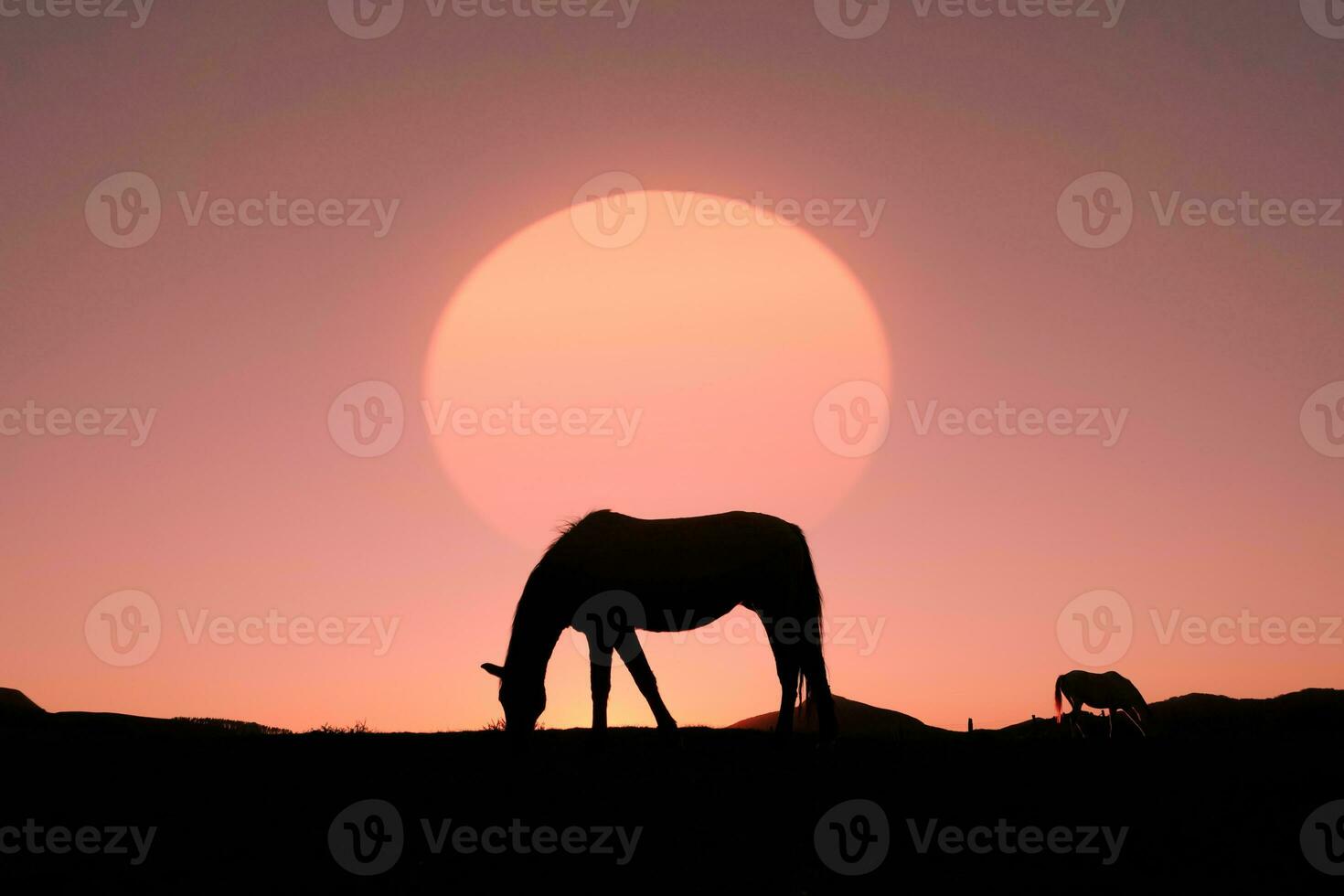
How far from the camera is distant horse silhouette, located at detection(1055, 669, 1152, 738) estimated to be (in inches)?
1378

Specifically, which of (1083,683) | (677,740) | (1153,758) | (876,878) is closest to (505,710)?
(677,740)

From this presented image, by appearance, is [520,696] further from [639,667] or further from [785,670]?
[785,670]

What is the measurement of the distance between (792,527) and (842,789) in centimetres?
624

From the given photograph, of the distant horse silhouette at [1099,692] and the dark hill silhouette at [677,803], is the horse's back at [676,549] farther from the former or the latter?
the distant horse silhouette at [1099,692]

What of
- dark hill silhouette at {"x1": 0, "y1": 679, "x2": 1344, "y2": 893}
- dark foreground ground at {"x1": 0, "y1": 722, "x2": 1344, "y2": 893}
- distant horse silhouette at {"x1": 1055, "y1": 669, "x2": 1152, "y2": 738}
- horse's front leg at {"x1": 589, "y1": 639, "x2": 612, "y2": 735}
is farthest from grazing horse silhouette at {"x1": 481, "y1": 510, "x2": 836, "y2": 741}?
distant horse silhouette at {"x1": 1055, "y1": 669, "x2": 1152, "y2": 738}

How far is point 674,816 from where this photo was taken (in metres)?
9.47

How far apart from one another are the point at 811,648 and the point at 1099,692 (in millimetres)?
24745

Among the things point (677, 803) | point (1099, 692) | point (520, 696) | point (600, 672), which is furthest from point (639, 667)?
point (1099, 692)

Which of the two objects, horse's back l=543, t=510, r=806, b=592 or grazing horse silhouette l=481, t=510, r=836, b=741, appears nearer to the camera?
grazing horse silhouette l=481, t=510, r=836, b=741

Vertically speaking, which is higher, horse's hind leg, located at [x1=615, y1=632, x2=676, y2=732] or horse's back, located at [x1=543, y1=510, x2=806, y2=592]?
horse's back, located at [x1=543, y1=510, x2=806, y2=592]

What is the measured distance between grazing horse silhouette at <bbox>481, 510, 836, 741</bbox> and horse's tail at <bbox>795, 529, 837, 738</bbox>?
0.02 meters

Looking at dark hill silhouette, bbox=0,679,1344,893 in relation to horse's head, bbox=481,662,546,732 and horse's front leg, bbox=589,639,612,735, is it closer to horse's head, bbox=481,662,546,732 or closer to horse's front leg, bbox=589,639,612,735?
horse's head, bbox=481,662,546,732

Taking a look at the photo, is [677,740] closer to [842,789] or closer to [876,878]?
[842,789]

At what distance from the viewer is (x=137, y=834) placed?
9.26 m
